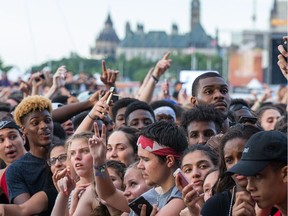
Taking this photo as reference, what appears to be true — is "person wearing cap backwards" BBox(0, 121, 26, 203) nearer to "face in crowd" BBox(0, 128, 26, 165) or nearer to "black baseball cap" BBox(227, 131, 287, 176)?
"face in crowd" BBox(0, 128, 26, 165)

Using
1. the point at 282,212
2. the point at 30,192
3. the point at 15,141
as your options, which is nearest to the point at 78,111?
the point at 15,141

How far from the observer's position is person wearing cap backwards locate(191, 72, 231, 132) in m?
9.27

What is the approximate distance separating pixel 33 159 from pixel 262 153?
364 cm

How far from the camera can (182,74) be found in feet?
68.9

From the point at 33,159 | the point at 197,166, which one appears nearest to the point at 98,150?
the point at 197,166

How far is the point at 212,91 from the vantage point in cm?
941

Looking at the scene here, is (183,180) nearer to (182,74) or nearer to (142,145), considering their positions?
(142,145)

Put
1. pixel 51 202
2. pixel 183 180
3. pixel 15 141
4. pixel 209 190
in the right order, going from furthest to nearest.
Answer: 1. pixel 15 141
2. pixel 51 202
3. pixel 209 190
4. pixel 183 180

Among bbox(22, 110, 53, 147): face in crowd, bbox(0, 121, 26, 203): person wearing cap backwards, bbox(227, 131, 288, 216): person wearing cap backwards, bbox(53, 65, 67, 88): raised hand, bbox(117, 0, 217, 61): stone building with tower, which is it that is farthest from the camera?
bbox(117, 0, 217, 61): stone building with tower

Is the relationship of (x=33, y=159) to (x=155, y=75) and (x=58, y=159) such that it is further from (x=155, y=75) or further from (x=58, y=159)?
(x=155, y=75)

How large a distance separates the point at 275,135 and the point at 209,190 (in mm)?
1422

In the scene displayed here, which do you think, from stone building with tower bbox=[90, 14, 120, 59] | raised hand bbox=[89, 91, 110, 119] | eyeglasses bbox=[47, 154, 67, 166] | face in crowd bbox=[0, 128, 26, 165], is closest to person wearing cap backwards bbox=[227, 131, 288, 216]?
eyeglasses bbox=[47, 154, 67, 166]

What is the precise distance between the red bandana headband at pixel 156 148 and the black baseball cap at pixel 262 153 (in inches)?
62.2

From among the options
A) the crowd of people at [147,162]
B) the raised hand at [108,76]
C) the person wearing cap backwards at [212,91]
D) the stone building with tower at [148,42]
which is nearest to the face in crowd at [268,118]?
the crowd of people at [147,162]
